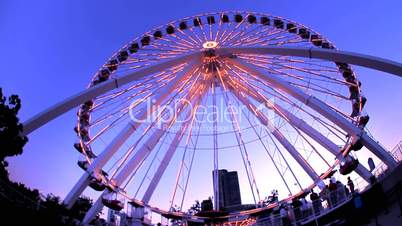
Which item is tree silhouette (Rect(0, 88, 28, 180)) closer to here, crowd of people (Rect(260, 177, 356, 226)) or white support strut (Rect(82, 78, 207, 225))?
white support strut (Rect(82, 78, 207, 225))

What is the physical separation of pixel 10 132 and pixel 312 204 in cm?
1693

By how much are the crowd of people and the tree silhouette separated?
15.1 metres

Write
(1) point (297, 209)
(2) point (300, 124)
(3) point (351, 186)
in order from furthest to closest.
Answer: (2) point (300, 124), (1) point (297, 209), (3) point (351, 186)

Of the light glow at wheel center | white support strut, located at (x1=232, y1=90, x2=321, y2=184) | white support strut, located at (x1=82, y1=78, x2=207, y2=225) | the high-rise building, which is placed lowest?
white support strut, located at (x1=82, y1=78, x2=207, y2=225)

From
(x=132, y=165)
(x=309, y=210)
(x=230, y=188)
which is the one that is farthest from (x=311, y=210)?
(x=230, y=188)

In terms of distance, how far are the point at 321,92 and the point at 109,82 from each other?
13.2m

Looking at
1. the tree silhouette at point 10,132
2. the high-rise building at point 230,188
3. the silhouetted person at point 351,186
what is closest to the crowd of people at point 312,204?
the silhouetted person at point 351,186

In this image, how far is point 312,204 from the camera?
26.0m

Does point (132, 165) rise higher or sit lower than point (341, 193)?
higher

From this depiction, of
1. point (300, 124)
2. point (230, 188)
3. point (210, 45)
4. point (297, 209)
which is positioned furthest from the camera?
point (230, 188)

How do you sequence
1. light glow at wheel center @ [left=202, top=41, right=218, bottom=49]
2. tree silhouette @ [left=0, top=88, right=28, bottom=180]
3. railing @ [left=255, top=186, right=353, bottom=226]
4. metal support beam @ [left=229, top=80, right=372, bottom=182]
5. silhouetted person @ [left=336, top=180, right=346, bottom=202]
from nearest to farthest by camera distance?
1. tree silhouette @ [left=0, top=88, right=28, bottom=180]
2. silhouetted person @ [left=336, top=180, right=346, bottom=202]
3. railing @ [left=255, top=186, right=353, bottom=226]
4. metal support beam @ [left=229, top=80, right=372, bottom=182]
5. light glow at wheel center @ [left=202, top=41, right=218, bottom=49]

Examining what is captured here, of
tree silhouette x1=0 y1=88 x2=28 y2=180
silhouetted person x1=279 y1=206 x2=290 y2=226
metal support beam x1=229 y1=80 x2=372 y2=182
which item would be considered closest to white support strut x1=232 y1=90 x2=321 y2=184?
metal support beam x1=229 y1=80 x2=372 y2=182

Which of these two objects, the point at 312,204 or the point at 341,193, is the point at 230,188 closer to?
the point at 312,204

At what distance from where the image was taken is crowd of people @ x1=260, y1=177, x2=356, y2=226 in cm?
2469
